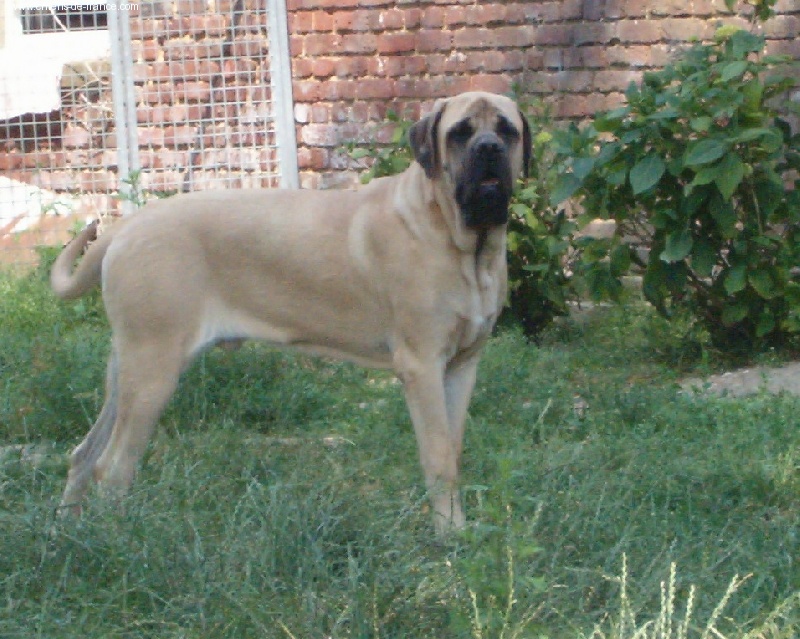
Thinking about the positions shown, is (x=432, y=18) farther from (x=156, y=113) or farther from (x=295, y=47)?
(x=156, y=113)

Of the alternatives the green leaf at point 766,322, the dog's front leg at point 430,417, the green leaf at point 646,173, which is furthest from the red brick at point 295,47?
the dog's front leg at point 430,417

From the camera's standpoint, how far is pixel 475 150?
4363 millimetres

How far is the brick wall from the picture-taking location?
25.8 feet

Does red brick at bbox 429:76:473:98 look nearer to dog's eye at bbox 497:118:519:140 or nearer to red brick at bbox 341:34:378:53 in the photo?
red brick at bbox 341:34:378:53

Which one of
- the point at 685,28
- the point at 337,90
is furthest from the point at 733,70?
the point at 337,90

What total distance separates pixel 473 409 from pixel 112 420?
1676mm

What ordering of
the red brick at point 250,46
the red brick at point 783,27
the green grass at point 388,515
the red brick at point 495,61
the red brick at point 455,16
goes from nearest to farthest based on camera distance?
the green grass at point 388,515
the red brick at point 783,27
the red brick at point 495,61
the red brick at point 455,16
the red brick at point 250,46

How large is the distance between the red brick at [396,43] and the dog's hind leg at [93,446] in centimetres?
435

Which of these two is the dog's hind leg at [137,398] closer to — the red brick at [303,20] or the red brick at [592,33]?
the red brick at [592,33]

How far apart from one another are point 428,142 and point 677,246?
2100 millimetres

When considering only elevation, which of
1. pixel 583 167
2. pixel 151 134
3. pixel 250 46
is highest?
pixel 250 46

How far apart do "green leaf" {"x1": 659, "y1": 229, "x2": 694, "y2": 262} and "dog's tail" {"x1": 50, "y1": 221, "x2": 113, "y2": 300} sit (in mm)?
2797

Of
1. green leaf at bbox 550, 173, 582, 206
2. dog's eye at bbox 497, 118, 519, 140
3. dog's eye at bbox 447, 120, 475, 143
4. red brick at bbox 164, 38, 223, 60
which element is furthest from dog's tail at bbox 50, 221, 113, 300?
red brick at bbox 164, 38, 223, 60

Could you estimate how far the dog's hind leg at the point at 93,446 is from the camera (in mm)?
4605
